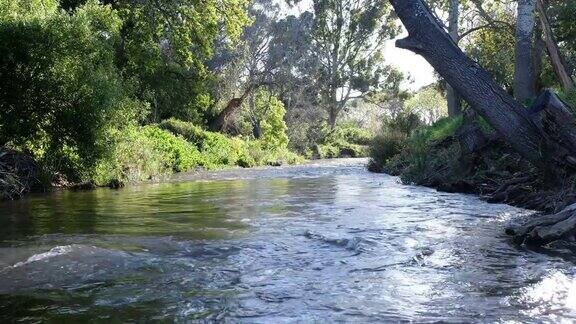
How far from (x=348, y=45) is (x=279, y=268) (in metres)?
50.2

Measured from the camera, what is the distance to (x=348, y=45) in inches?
2095

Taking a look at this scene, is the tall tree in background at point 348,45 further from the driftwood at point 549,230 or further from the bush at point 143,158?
the driftwood at point 549,230

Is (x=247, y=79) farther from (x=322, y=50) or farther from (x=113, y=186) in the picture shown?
(x=113, y=186)

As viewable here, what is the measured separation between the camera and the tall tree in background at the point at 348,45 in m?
51.1

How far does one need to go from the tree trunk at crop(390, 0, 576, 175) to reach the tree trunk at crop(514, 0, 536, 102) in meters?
5.95

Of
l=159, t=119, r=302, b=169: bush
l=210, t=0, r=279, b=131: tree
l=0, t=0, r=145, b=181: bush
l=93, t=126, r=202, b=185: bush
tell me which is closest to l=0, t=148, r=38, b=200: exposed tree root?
l=0, t=0, r=145, b=181: bush

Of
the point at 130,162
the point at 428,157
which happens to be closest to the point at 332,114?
the point at 130,162

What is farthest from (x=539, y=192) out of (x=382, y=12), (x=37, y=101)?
(x=382, y=12)

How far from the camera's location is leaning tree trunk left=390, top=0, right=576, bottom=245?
7.87m

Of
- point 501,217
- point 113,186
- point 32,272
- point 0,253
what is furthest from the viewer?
point 113,186

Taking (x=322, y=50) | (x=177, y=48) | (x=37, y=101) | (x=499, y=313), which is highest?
(x=322, y=50)

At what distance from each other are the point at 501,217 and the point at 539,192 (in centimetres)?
134

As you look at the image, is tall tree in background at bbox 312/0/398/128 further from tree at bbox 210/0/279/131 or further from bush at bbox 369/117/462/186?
bush at bbox 369/117/462/186

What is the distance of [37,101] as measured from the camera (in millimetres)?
13180
